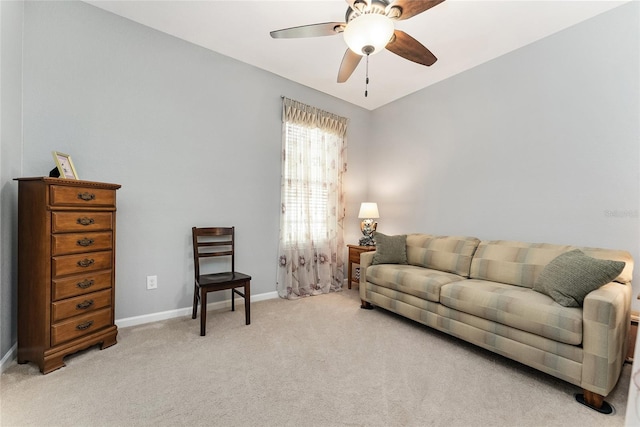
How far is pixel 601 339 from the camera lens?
5.07 feet

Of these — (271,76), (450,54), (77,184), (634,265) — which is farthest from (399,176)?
(77,184)

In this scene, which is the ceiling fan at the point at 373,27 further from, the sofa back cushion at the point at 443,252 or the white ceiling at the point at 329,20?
the sofa back cushion at the point at 443,252

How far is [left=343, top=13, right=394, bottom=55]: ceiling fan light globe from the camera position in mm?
1681

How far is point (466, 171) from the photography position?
10.7 feet

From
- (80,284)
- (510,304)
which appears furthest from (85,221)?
(510,304)

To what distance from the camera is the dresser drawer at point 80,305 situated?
5.90 feet

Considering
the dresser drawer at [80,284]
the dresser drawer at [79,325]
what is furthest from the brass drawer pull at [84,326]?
the dresser drawer at [80,284]

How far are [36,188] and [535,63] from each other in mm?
4177

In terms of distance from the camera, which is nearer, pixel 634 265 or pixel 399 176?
pixel 634 265

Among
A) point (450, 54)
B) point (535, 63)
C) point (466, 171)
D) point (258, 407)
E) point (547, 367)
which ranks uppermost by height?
point (450, 54)

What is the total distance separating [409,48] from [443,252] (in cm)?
196

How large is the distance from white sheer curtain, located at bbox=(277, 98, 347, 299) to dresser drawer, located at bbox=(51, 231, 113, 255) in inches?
70.6

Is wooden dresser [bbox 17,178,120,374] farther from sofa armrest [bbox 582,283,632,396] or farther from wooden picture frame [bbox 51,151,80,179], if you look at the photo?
sofa armrest [bbox 582,283,632,396]

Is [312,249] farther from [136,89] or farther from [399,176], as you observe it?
[136,89]
